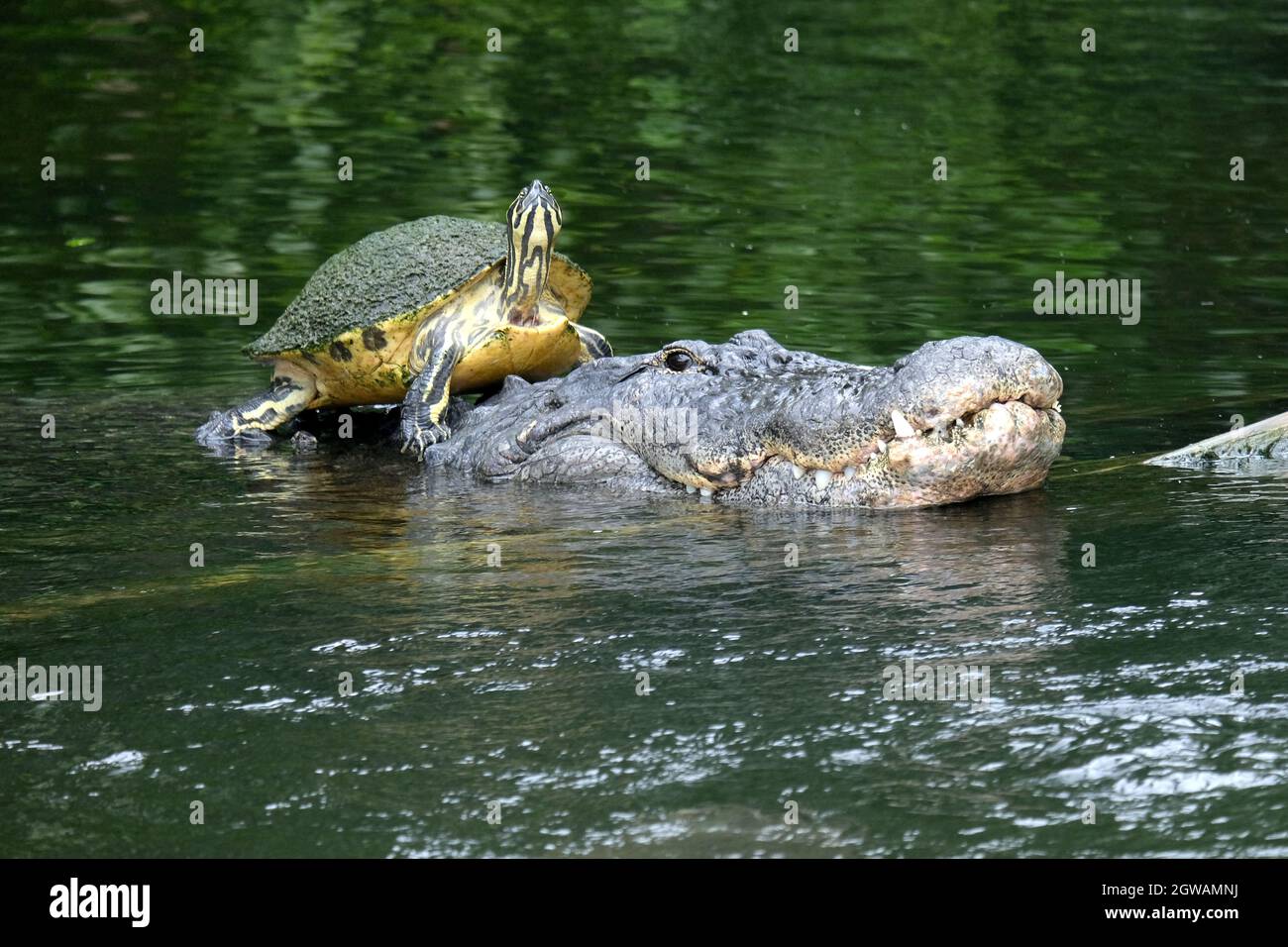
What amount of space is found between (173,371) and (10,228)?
5.68m

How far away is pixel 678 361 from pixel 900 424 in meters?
1.42

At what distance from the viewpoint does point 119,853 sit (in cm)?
362

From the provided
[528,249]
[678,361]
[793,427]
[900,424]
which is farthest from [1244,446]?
[528,249]

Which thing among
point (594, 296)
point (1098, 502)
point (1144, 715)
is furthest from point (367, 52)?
point (1144, 715)

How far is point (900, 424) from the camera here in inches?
245

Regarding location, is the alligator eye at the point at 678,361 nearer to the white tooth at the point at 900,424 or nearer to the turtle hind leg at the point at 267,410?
the white tooth at the point at 900,424

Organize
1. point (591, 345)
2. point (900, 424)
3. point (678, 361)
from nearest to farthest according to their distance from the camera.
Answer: point (900, 424) → point (678, 361) → point (591, 345)

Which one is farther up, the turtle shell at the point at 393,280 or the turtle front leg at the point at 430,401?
the turtle shell at the point at 393,280

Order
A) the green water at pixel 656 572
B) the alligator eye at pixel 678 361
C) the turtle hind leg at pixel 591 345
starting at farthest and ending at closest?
the turtle hind leg at pixel 591 345 < the alligator eye at pixel 678 361 < the green water at pixel 656 572

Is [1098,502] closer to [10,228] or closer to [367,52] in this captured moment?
[10,228]

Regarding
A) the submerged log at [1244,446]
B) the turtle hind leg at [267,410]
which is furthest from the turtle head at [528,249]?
the submerged log at [1244,446]

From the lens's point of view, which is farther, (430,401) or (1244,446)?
(430,401)

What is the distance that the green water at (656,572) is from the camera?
377cm

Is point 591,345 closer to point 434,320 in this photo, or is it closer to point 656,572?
point 434,320
